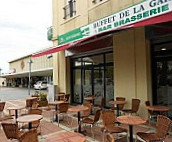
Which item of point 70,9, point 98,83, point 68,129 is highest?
point 70,9

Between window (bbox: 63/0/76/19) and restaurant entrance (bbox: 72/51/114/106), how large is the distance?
288 cm

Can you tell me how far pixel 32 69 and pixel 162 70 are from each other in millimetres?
34722

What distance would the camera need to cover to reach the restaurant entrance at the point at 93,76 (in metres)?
10.7

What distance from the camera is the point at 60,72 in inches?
551

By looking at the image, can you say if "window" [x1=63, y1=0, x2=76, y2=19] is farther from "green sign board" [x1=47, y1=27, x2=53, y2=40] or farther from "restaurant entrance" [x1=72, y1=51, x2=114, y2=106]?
"restaurant entrance" [x1=72, y1=51, x2=114, y2=106]

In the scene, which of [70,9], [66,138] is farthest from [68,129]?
[70,9]

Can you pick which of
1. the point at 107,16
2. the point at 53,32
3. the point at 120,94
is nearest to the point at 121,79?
the point at 120,94

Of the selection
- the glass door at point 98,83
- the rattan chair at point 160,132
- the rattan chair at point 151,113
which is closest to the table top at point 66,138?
the rattan chair at point 160,132

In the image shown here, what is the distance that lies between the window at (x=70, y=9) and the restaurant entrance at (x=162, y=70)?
651cm

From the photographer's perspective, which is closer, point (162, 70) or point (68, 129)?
point (68, 129)

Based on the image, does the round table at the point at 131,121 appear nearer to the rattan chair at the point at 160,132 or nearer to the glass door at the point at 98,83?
the rattan chair at the point at 160,132

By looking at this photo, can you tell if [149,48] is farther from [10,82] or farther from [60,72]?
[10,82]

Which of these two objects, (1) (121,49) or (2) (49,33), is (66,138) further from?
(2) (49,33)

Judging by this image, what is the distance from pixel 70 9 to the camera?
1317 cm
